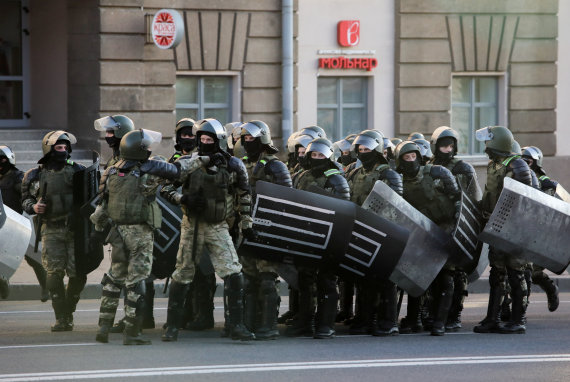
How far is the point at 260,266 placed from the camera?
38.3 feet

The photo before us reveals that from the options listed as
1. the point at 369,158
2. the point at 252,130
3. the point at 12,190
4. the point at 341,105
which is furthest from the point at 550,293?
the point at 341,105

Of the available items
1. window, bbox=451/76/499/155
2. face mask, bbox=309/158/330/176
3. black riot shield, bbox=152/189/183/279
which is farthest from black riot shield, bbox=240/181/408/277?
window, bbox=451/76/499/155

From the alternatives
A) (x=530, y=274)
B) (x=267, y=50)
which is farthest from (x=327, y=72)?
(x=530, y=274)

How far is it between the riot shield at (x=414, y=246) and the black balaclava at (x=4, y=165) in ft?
11.5

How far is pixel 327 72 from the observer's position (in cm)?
2162

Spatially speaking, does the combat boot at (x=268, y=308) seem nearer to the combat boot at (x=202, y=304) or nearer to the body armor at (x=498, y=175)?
the combat boot at (x=202, y=304)

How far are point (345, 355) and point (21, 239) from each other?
110 inches

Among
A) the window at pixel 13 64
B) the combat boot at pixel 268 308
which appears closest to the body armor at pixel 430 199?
the combat boot at pixel 268 308

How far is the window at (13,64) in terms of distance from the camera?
20625 millimetres

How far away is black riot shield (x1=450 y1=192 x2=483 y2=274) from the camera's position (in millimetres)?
11852

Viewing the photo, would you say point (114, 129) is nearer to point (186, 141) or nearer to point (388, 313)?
point (186, 141)

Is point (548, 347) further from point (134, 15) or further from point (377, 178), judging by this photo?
Answer: point (134, 15)

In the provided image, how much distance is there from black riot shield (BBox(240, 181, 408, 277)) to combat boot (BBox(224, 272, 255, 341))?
0.36 metres

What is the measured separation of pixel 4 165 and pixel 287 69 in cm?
837
